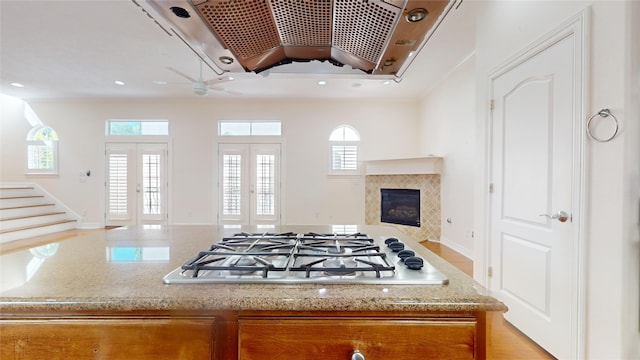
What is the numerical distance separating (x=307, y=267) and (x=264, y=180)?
5.37 meters

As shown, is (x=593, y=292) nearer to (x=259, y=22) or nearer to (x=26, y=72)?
(x=259, y=22)

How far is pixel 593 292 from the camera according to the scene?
4.95 feet

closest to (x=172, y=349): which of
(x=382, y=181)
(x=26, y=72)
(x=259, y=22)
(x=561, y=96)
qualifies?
(x=259, y=22)

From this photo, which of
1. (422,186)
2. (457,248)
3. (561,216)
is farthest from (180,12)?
(422,186)

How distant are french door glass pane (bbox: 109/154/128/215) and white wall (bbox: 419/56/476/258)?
6.44m

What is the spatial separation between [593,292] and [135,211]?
711 centimetres

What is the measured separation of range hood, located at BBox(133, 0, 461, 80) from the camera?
27.5 inches

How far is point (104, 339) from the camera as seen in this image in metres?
0.64

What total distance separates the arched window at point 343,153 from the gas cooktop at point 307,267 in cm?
494

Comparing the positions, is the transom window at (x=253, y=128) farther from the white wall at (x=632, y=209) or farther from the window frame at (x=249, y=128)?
the white wall at (x=632, y=209)

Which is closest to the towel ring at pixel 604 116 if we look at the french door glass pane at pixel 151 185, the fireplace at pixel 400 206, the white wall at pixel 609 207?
the white wall at pixel 609 207

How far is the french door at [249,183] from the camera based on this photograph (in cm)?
598

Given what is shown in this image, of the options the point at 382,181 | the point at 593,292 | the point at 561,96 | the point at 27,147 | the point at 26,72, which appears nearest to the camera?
the point at 593,292

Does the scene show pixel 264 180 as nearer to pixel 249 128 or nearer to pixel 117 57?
pixel 249 128
